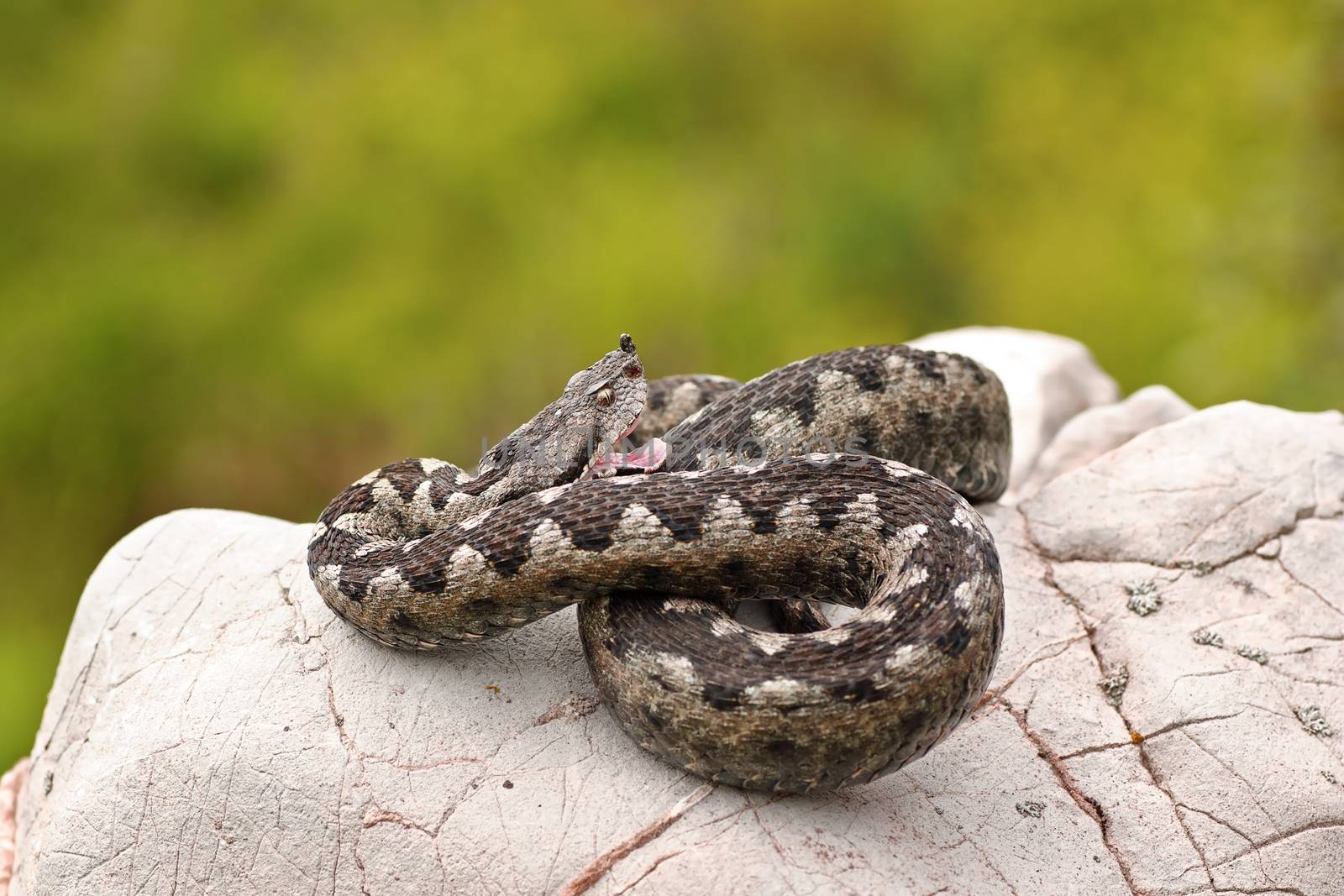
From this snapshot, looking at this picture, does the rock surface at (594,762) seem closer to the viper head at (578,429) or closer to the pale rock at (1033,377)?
the viper head at (578,429)

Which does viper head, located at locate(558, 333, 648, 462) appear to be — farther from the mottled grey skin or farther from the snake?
the mottled grey skin

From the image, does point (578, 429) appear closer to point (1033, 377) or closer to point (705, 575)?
point (705, 575)

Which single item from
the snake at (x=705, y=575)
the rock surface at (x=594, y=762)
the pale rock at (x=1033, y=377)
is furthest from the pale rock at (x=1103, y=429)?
the snake at (x=705, y=575)

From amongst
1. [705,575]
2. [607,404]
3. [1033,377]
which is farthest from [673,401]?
[1033,377]

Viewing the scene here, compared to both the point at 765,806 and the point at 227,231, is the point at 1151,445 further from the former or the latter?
the point at 227,231

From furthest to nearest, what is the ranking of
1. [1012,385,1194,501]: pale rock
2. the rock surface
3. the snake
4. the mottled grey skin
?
1. [1012,385,1194,501]: pale rock
2. the mottled grey skin
3. the rock surface
4. the snake

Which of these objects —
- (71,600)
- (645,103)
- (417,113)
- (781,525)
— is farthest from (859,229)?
(71,600)

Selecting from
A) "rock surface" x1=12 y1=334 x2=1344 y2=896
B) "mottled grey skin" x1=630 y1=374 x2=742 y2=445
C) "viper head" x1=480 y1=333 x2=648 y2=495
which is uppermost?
"viper head" x1=480 y1=333 x2=648 y2=495

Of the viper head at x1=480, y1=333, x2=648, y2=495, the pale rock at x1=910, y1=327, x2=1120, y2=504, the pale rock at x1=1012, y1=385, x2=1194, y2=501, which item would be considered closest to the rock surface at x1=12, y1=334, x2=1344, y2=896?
the viper head at x1=480, y1=333, x2=648, y2=495
